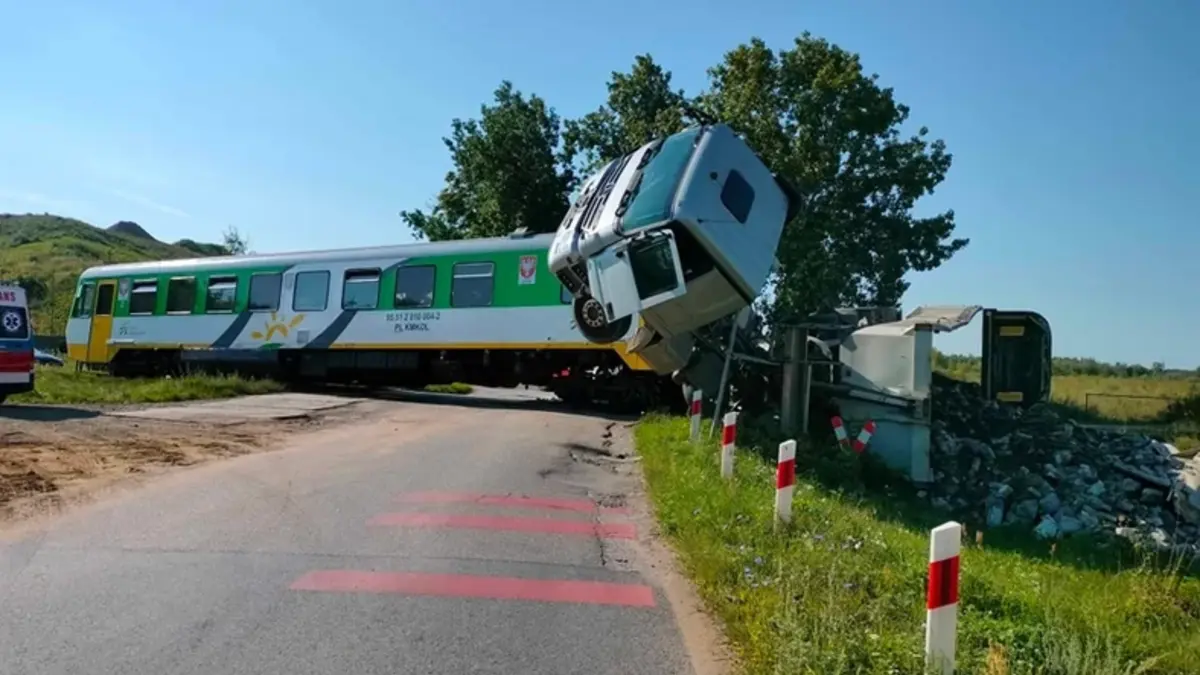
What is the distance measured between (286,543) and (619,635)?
2985 millimetres

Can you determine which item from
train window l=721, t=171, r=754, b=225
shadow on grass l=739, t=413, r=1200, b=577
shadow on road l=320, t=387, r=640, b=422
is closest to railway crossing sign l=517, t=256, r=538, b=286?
shadow on road l=320, t=387, r=640, b=422

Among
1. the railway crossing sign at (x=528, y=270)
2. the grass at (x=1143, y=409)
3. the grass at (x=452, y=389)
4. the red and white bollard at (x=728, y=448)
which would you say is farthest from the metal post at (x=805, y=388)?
the grass at (x=452, y=389)

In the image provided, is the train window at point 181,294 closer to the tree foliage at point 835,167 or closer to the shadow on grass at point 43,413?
the shadow on grass at point 43,413

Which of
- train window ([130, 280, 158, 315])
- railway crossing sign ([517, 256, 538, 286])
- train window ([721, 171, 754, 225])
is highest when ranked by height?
train window ([721, 171, 754, 225])

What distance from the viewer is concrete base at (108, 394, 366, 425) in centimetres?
1562

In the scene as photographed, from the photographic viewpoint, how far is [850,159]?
28.7 m

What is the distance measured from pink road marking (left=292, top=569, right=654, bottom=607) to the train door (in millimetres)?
22690

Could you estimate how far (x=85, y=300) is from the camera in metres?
27.0

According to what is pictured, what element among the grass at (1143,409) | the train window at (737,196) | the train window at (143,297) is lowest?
the grass at (1143,409)

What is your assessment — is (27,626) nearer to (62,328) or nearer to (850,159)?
(850,159)

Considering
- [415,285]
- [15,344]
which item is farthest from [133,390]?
[415,285]

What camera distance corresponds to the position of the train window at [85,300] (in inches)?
1051

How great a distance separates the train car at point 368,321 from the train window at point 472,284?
3 cm

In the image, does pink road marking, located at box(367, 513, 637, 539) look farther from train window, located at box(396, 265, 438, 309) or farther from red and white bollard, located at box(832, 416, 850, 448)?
train window, located at box(396, 265, 438, 309)
